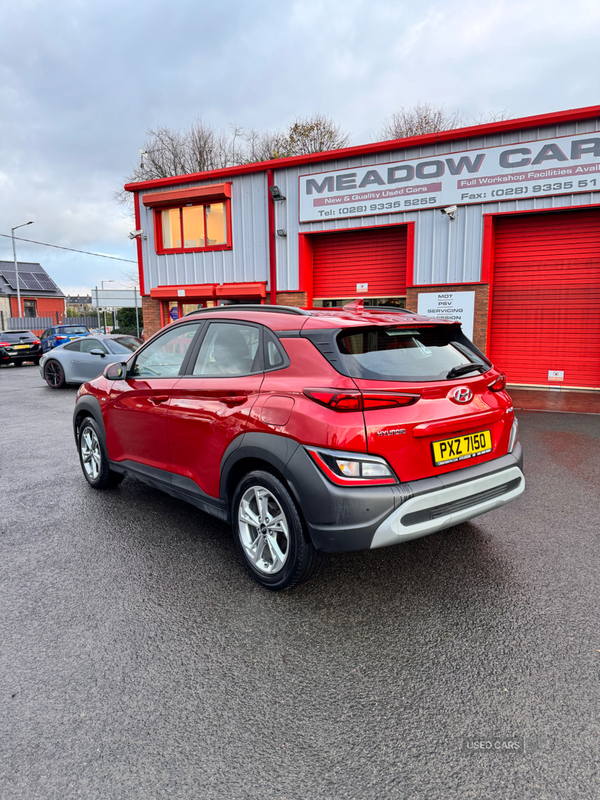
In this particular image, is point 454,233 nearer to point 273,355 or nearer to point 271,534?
point 273,355

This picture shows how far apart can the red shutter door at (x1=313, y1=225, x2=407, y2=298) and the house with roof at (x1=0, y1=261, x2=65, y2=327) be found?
40436mm

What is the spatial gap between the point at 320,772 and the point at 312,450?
1381 mm

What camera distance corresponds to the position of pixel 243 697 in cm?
227

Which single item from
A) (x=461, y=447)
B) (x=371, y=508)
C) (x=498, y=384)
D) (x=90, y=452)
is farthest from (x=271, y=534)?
(x=90, y=452)

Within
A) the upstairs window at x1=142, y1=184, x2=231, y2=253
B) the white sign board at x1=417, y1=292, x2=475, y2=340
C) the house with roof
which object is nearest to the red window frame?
the upstairs window at x1=142, y1=184, x2=231, y2=253

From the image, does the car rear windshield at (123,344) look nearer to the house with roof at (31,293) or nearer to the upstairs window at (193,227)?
the upstairs window at (193,227)

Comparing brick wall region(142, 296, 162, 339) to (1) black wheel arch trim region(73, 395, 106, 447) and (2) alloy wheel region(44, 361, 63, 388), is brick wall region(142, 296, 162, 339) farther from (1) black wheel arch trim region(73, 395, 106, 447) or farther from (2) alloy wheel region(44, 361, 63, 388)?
(1) black wheel arch trim region(73, 395, 106, 447)

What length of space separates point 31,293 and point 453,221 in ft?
161

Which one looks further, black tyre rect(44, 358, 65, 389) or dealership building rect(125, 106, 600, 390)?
black tyre rect(44, 358, 65, 389)

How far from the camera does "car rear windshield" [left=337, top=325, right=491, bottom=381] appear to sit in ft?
9.49

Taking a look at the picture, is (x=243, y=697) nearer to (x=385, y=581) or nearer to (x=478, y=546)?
(x=385, y=581)

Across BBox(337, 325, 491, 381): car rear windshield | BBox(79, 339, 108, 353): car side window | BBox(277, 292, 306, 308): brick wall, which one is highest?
BBox(277, 292, 306, 308): brick wall

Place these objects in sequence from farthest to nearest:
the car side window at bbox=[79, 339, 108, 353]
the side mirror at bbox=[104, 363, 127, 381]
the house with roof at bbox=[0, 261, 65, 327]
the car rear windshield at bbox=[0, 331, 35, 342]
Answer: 1. the house with roof at bbox=[0, 261, 65, 327]
2. the car rear windshield at bbox=[0, 331, 35, 342]
3. the car side window at bbox=[79, 339, 108, 353]
4. the side mirror at bbox=[104, 363, 127, 381]

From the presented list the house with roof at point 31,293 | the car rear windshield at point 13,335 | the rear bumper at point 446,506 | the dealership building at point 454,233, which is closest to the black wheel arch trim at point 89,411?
the rear bumper at point 446,506
